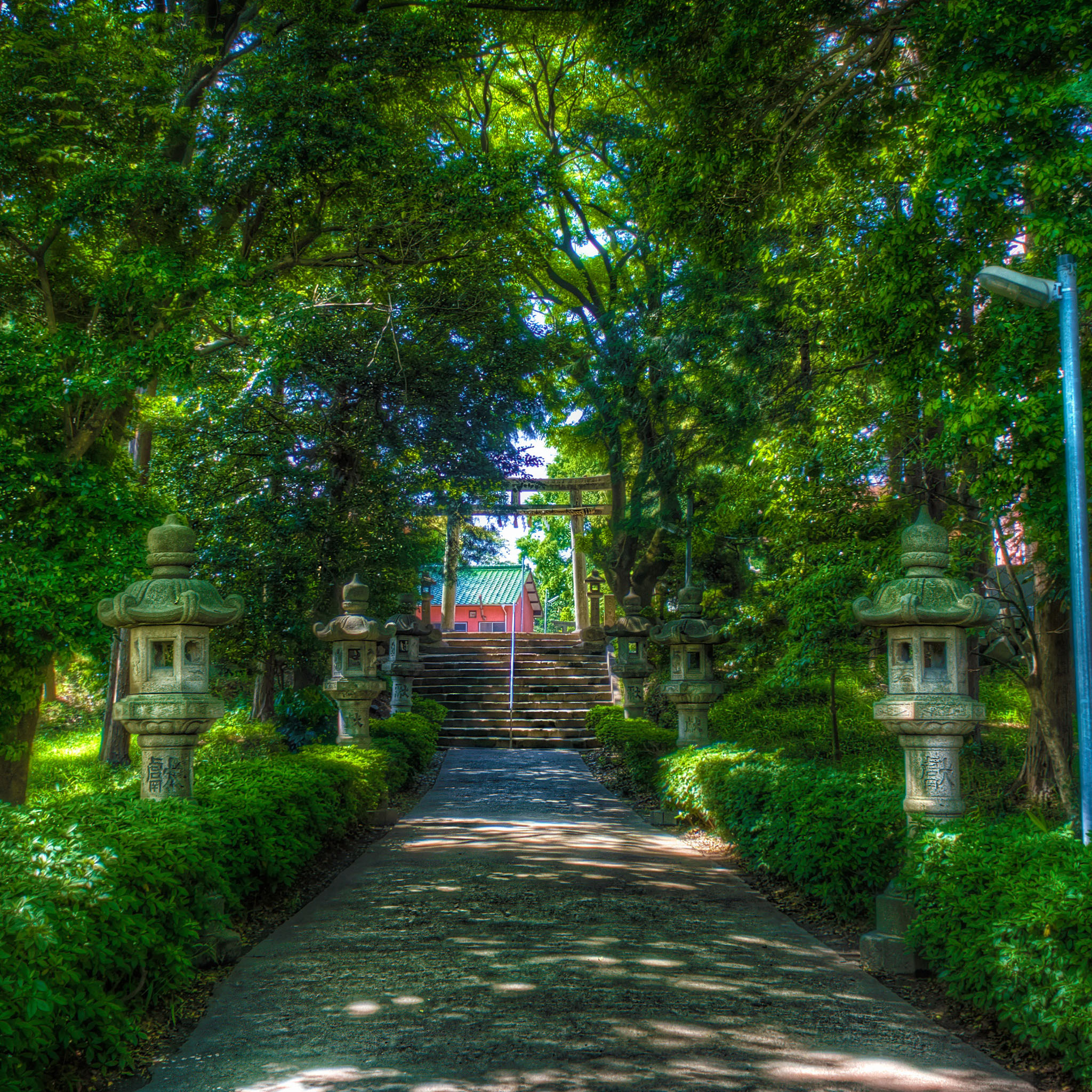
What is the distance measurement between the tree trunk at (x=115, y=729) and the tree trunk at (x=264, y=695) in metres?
2.15

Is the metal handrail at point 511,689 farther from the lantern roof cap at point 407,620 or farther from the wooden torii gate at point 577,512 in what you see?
the lantern roof cap at point 407,620

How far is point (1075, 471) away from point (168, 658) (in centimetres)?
537

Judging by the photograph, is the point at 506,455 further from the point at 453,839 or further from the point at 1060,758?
the point at 1060,758

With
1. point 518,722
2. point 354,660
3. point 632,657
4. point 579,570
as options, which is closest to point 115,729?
point 354,660

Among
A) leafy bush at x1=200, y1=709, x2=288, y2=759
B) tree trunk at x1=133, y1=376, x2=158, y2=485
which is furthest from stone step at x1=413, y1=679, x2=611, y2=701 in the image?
tree trunk at x1=133, y1=376, x2=158, y2=485

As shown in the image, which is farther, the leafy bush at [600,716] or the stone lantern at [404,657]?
the stone lantern at [404,657]

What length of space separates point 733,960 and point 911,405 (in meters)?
4.63

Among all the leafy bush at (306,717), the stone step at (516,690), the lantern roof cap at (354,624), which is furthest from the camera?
the stone step at (516,690)

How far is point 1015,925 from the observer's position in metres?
3.76

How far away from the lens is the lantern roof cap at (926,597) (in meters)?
5.17

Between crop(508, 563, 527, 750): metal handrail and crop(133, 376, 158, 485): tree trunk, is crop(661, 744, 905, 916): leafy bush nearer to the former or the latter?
crop(133, 376, 158, 485): tree trunk

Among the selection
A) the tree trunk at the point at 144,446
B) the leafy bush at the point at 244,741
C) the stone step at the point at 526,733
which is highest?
the tree trunk at the point at 144,446

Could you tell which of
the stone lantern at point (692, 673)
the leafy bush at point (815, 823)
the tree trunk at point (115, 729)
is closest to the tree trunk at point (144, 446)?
the tree trunk at point (115, 729)

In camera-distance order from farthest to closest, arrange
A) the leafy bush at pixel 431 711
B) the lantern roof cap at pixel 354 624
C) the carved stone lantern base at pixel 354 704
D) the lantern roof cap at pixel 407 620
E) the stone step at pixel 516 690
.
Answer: the stone step at pixel 516 690 < the leafy bush at pixel 431 711 < the lantern roof cap at pixel 407 620 < the carved stone lantern base at pixel 354 704 < the lantern roof cap at pixel 354 624
